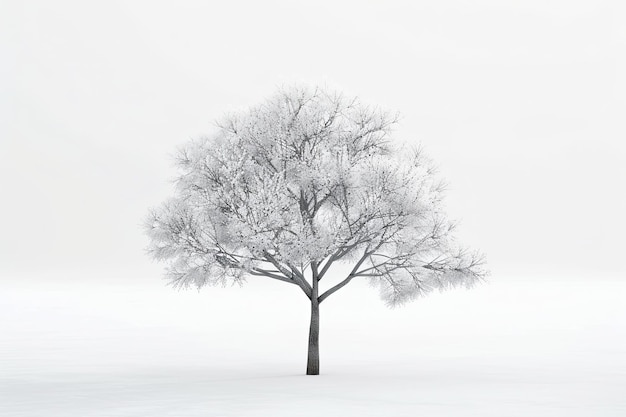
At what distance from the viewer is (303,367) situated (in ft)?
131

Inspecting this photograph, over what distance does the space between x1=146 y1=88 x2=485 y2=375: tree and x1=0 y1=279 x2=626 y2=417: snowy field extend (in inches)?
165

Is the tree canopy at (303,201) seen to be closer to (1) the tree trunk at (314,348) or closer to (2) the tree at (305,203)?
(2) the tree at (305,203)

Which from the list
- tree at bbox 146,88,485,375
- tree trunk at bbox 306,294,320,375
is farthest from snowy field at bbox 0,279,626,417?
tree at bbox 146,88,485,375

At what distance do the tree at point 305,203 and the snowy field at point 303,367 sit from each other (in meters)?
4.19

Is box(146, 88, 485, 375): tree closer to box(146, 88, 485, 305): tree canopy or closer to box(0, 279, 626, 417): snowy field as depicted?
box(146, 88, 485, 305): tree canopy

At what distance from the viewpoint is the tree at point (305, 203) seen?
113 ft

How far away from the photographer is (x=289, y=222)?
34.6m

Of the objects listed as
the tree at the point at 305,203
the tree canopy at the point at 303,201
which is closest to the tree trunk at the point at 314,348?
the tree at the point at 305,203

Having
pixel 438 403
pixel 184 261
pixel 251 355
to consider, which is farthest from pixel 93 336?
pixel 438 403

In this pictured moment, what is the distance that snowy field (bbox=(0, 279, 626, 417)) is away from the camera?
27703 mm

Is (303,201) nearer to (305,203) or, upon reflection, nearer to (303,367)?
(305,203)

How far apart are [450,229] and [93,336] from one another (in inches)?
1086

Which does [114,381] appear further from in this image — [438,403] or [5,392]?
[438,403]

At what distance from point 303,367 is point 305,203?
25.1 ft
